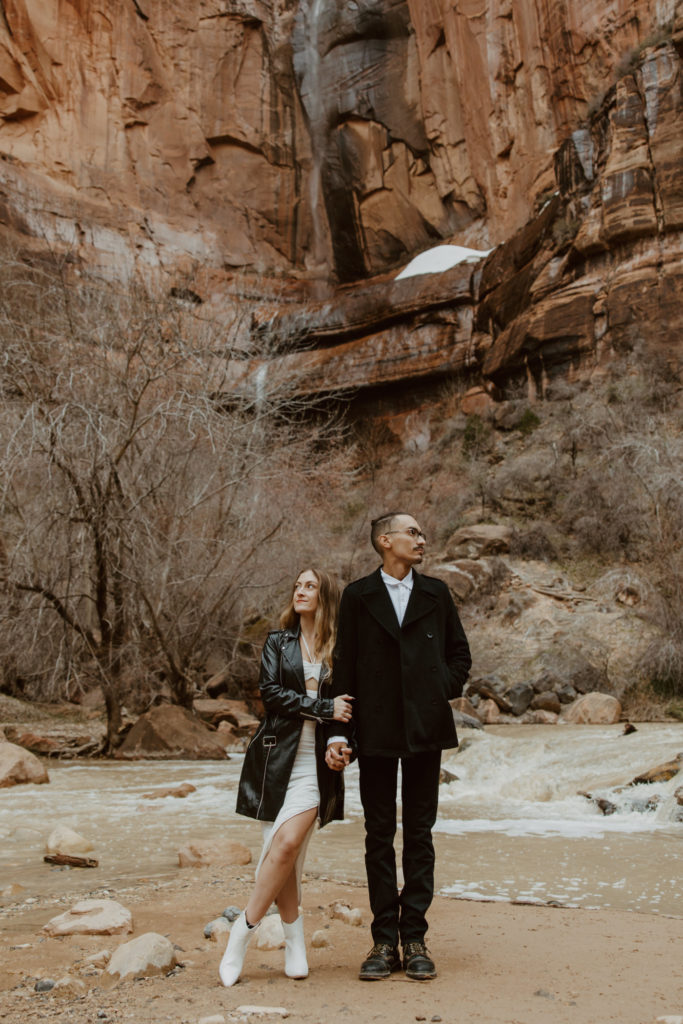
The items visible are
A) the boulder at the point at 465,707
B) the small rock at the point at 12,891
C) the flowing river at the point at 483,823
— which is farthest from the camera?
the boulder at the point at 465,707

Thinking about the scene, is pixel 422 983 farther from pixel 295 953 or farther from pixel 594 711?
pixel 594 711

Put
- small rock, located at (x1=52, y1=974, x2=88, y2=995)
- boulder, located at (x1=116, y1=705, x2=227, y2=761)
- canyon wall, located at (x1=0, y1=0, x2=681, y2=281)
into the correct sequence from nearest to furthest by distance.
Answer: small rock, located at (x1=52, y1=974, x2=88, y2=995) → boulder, located at (x1=116, y1=705, x2=227, y2=761) → canyon wall, located at (x1=0, y1=0, x2=681, y2=281)

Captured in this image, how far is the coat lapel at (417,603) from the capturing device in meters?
3.07

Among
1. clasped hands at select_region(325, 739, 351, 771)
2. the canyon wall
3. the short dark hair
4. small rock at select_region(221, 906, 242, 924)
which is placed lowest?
small rock at select_region(221, 906, 242, 924)

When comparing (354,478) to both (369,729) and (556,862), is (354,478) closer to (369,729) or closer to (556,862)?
(556,862)

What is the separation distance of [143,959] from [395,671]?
1.26 metres

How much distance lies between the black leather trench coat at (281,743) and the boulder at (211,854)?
7.51 ft

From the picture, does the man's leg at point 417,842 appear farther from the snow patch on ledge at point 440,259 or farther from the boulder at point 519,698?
the snow patch on ledge at point 440,259

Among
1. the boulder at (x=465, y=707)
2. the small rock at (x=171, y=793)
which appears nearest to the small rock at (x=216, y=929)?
the small rock at (x=171, y=793)

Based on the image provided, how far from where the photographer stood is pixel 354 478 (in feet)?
95.5

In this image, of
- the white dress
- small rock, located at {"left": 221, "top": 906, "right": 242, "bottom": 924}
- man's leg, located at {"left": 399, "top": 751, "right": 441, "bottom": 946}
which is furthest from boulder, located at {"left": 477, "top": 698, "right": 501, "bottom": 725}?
the white dress

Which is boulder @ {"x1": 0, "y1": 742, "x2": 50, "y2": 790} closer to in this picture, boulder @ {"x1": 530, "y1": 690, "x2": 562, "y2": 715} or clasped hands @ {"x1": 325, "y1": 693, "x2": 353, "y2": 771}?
clasped hands @ {"x1": 325, "y1": 693, "x2": 353, "y2": 771}

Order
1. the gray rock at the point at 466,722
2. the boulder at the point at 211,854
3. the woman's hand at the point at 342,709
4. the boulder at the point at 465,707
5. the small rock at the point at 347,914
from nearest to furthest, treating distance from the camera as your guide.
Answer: the woman's hand at the point at 342,709
the small rock at the point at 347,914
the boulder at the point at 211,854
the gray rock at the point at 466,722
the boulder at the point at 465,707

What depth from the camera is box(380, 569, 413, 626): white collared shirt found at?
3.12m
